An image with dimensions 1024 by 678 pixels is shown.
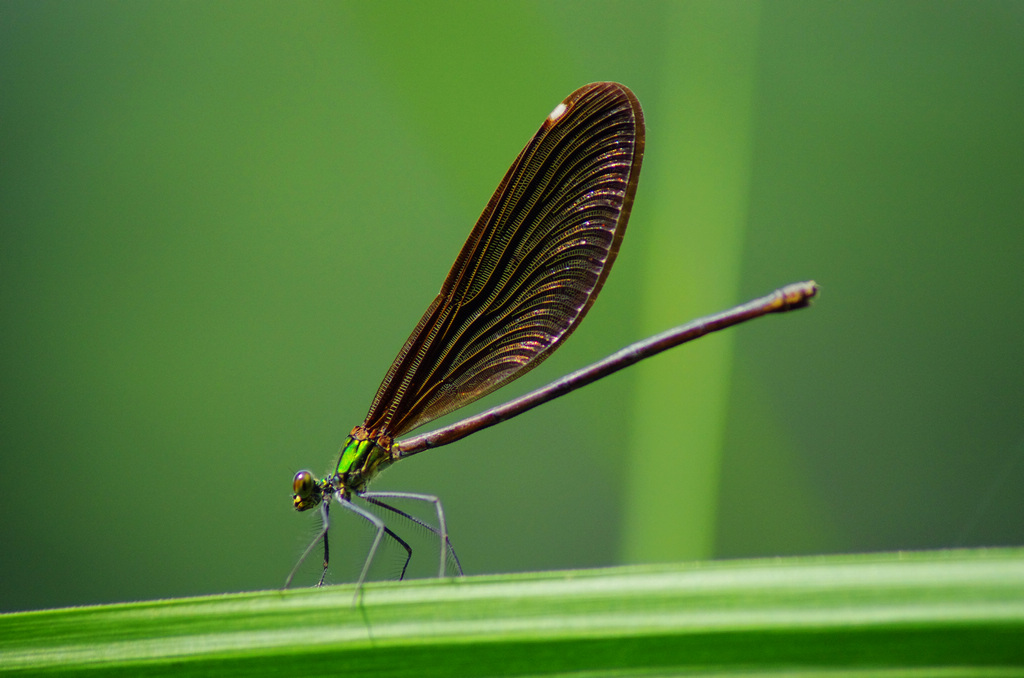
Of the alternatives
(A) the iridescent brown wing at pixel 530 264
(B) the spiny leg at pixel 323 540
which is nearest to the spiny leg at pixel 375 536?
(B) the spiny leg at pixel 323 540

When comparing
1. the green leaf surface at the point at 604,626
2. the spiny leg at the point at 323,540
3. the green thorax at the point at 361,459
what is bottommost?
the spiny leg at the point at 323,540

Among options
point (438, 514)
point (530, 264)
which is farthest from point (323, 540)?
point (530, 264)

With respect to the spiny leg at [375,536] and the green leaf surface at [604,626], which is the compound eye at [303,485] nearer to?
the spiny leg at [375,536]

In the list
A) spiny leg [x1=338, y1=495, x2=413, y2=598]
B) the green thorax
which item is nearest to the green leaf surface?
spiny leg [x1=338, y1=495, x2=413, y2=598]

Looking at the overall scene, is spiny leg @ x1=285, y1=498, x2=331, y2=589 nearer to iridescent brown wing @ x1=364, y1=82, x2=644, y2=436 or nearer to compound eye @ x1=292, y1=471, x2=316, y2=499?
compound eye @ x1=292, y1=471, x2=316, y2=499

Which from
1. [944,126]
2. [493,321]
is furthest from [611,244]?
[944,126]

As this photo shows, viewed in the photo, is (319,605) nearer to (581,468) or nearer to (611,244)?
(611,244)

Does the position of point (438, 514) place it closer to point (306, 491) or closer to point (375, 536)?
point (375, 536)
